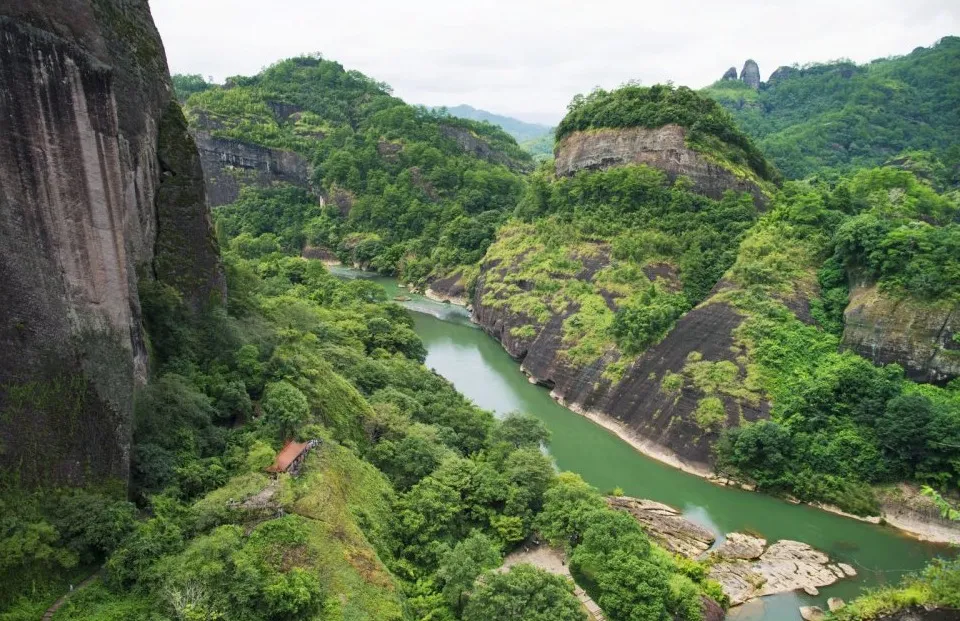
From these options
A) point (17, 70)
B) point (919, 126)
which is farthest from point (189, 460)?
point (919, 126)

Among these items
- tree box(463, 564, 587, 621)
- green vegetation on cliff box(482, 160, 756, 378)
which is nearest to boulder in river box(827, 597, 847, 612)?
tree box(463, 564, 587, 621)

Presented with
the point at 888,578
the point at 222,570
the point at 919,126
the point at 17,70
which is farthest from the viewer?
the point at 919,126

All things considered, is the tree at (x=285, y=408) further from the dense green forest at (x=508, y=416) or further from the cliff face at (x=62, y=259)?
the cliff face at (x=62, y=259)

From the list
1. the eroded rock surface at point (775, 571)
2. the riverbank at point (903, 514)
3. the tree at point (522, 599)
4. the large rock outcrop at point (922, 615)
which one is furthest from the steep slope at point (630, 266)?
the tree at point (522, 599)

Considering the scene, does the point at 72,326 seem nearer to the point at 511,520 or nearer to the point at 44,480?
the point at 44,480

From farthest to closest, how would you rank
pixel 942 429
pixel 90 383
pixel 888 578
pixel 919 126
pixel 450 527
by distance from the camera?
pixel 919 126 < pixel 942 429 < pixel 888 578 < pixel 450 527 < pixel 90 383

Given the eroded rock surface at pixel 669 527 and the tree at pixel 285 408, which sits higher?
the tree at pixel 285 408
